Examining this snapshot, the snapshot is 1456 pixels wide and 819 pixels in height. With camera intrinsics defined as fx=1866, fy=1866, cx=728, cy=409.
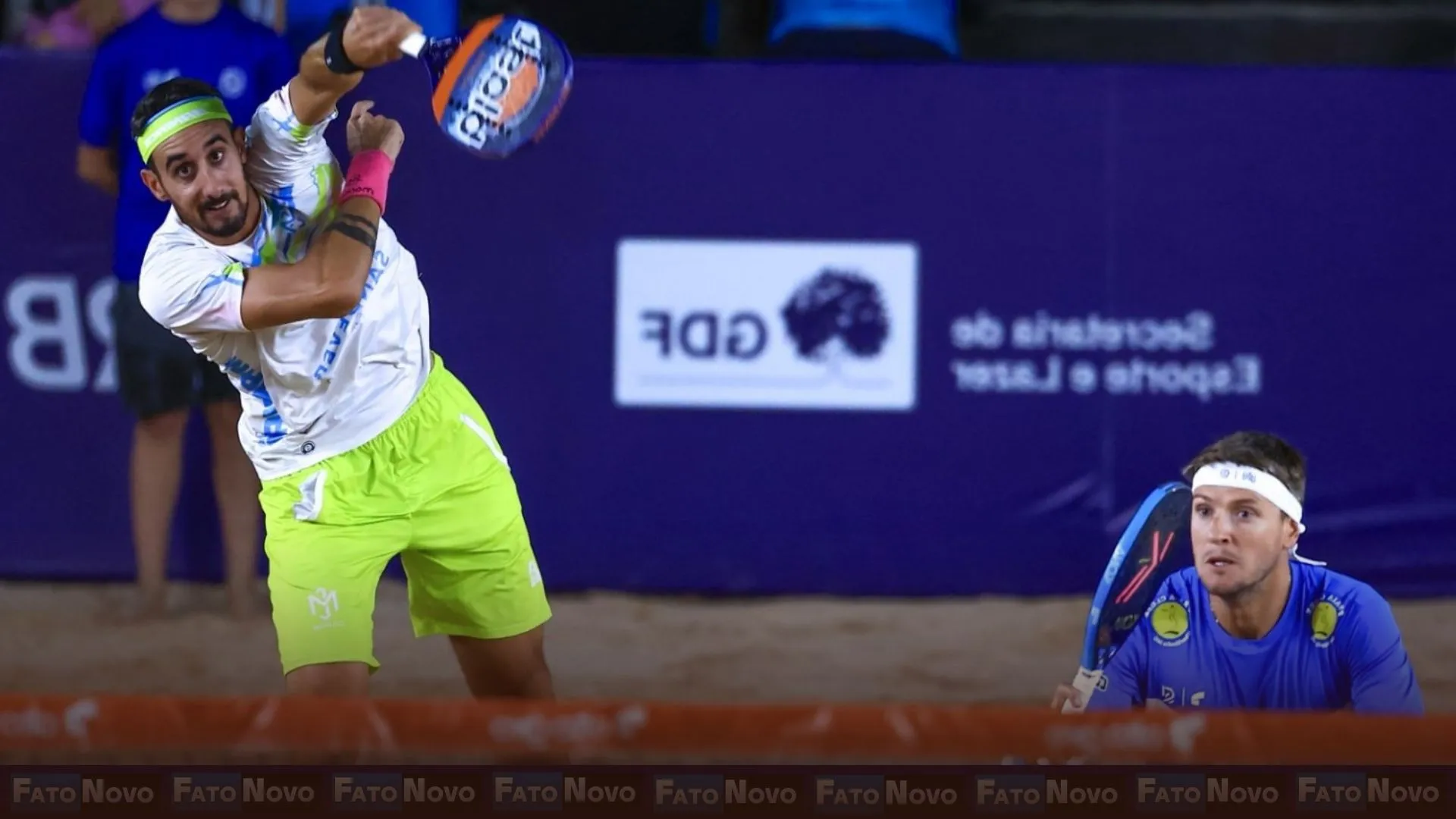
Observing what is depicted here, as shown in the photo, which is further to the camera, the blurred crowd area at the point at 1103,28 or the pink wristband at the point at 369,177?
the blurred crowd area at the point at 1103,28

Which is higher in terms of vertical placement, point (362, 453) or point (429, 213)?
point (429, 213)

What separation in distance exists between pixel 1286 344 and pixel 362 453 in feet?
10.0

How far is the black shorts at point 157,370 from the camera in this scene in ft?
17.8

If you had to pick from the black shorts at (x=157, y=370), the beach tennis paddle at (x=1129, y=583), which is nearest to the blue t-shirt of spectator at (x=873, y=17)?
the black shorts at (x=157, y=370)

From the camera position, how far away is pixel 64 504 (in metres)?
5.75

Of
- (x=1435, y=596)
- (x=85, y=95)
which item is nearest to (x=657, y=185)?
(x=85, y=95)

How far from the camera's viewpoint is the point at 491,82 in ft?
11.4

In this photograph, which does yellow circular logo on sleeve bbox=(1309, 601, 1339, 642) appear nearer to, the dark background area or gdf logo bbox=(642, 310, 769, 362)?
gdf logo bbox=(642, 310, 769, 362)

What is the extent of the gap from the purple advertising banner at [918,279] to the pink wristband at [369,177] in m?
1.90

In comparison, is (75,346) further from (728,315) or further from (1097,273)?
(1097,273)

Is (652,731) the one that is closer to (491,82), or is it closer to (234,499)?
(491,82)

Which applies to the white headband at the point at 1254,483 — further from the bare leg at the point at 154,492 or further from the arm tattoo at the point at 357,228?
the bare leg at the point at 154,492

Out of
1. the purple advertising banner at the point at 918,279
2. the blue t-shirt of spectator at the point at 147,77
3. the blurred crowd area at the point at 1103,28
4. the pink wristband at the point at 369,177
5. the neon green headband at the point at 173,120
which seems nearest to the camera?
the neon green headband at the point at 173,120

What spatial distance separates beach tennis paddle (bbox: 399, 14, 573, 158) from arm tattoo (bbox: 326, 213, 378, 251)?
0.23 m
